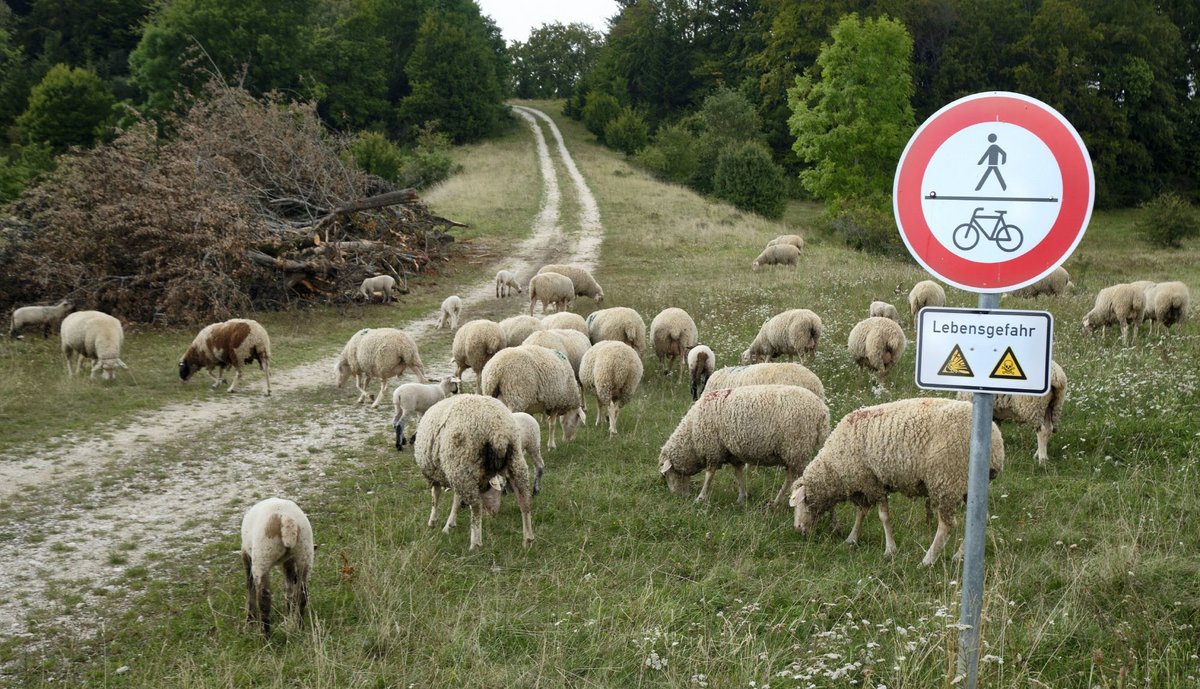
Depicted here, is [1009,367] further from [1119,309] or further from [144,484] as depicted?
[1119,309]

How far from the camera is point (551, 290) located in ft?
65.2

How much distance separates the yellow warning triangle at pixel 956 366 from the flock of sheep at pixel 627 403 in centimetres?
382

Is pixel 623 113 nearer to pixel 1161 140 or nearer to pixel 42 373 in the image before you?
pixel 1161 140

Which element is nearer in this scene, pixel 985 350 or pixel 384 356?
pixel 985 350

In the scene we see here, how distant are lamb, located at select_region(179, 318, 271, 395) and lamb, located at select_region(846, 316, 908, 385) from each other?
919cm

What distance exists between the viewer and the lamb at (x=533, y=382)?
9.90 metres

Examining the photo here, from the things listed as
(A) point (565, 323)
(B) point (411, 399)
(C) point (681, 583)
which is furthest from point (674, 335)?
(C) point (681, 583)

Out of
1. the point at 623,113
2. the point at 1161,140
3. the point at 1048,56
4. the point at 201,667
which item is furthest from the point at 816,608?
the point at 623,113

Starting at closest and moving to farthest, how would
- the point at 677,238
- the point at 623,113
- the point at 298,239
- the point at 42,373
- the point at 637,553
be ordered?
the point at 637,553, the point at 42,373, the point at 298,239, the point at 677,238, the point at 623,113

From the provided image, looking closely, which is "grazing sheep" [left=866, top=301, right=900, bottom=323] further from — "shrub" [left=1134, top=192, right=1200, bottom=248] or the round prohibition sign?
"shrub" [left=1134, top=192, right=1200, bottom=248]

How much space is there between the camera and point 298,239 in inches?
824

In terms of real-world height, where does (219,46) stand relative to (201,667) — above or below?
above

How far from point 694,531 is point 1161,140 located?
59851 millimetres

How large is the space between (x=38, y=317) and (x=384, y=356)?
840cm
